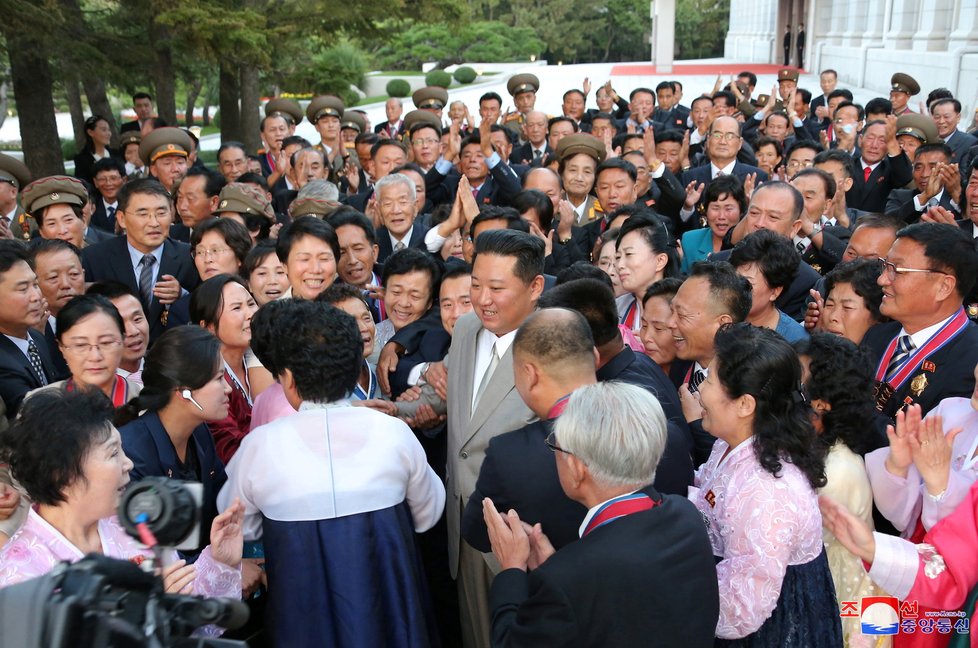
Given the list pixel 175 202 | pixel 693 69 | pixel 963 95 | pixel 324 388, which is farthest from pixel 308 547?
pixel 693 69

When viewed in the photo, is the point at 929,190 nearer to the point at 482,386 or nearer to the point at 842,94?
the point at 482,386

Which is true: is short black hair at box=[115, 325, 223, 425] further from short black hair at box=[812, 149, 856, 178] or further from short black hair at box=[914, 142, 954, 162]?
short black hair at box=[914, 142, 954, 162]

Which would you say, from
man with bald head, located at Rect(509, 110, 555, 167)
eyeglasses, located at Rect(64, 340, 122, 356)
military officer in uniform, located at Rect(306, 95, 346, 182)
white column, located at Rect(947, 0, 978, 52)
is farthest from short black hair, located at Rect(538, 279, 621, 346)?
white column, located at Rect(947, 0, 978, 52)

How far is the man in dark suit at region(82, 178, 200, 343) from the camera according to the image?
5.06 metres

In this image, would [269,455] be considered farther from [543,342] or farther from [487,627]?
[487,627]

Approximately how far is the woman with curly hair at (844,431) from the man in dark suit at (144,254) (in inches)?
144

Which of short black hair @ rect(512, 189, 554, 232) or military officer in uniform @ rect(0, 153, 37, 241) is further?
military officer in uniform @ rect(0, 153, 37, 241)

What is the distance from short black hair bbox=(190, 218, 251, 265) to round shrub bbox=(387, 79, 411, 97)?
2597 cm

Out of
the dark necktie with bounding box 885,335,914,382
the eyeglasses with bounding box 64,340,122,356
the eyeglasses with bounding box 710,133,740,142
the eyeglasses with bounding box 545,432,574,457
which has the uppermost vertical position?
the eyeglasses with bounding box 710,133,740,142

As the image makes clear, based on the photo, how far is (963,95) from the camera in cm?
1512

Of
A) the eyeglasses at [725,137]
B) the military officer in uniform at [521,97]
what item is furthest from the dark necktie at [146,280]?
the military officer in uniform at [521,97]

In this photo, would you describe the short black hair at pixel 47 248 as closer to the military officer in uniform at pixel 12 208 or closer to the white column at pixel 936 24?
the military officer in uniform at pixel 12 208

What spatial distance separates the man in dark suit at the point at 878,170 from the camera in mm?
7891

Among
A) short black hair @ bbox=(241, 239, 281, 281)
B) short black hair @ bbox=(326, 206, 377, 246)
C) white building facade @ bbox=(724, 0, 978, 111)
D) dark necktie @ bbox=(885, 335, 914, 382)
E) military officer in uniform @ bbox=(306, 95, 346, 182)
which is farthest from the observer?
white building facade @ bbox=(724, 0, 978, 111)
